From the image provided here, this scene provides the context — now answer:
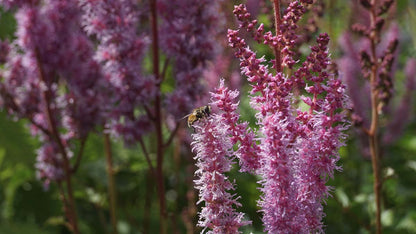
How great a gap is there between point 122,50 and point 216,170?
1022 millimetres

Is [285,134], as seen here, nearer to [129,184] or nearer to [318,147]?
[318,147]

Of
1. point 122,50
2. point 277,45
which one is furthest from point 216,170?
point 122,50

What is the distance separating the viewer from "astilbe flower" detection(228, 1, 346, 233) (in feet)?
3.35

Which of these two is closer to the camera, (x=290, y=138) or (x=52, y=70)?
(x=290, y=138)

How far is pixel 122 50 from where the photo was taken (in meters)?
1.95

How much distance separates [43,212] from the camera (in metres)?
3.38

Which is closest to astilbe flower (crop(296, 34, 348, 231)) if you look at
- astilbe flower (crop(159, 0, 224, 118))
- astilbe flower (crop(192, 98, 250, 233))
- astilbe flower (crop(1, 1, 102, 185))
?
astilbe flower (crop(192, 98, 250, 233))

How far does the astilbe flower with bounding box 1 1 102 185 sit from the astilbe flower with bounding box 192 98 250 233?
1.23 m

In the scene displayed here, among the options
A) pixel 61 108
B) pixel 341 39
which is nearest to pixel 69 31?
pixel 61 108

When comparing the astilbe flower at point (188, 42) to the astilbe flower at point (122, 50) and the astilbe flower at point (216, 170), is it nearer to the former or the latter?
the astilbe flower at point (122, 50)

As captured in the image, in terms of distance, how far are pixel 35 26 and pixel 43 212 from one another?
1.67 m

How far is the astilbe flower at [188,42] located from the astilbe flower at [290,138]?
87cm

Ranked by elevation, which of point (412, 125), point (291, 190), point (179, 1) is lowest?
point (291, 190)

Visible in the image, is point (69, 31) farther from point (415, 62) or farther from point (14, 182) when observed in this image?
point (415, 62)
